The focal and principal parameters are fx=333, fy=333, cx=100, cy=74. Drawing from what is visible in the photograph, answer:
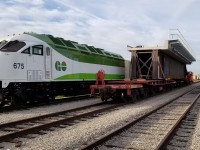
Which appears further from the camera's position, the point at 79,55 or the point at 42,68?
the point at 79,55

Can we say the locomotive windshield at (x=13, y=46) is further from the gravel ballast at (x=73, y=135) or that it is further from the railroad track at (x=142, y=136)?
the railroad track at (x=142, y=136)

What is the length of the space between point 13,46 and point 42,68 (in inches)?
78.4

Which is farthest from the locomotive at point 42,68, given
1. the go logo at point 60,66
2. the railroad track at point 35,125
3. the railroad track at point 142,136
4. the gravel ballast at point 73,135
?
the railroad track at point 142,136

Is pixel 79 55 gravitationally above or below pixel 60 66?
above

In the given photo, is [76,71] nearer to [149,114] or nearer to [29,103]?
[29,103]

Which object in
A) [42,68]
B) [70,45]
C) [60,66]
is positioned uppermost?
[70,45]

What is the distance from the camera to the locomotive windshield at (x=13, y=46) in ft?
47.6

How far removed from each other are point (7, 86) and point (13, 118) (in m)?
2.96

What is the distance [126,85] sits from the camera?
53.9ft

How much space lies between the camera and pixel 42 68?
16.2 metres

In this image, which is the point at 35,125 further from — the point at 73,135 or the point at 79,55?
the point at 79,55

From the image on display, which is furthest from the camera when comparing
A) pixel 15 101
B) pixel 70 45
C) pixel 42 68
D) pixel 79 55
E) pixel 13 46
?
pixel 79 55

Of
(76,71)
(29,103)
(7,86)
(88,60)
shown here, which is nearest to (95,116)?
(7,86)

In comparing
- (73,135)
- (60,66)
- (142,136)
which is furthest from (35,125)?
(60,66)
